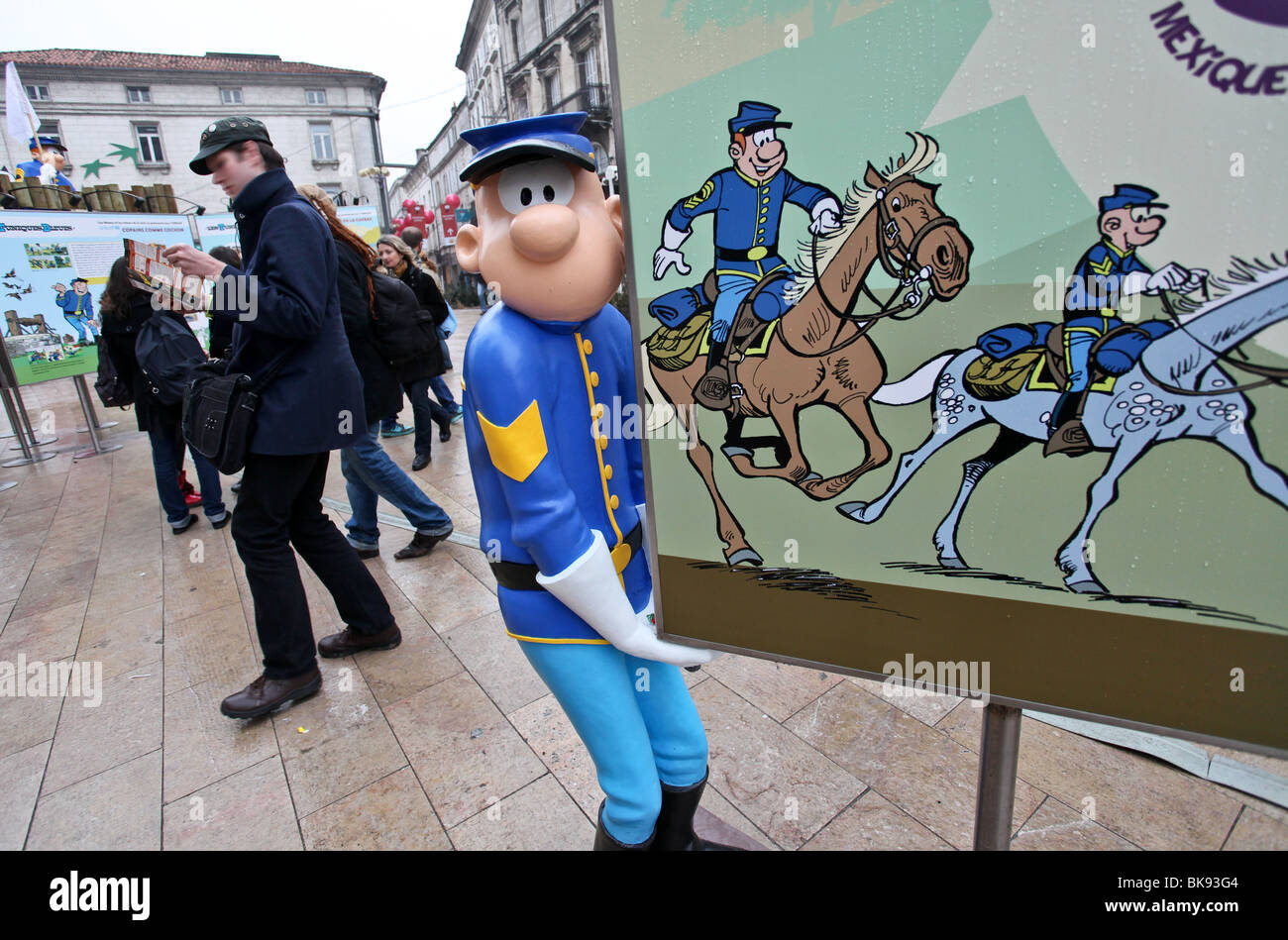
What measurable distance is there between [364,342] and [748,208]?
3.35 metres

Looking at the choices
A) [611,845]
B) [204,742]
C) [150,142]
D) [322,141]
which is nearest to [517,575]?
[611,845]

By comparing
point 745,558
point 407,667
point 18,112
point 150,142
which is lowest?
point 407,667

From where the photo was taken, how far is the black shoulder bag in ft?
7.80

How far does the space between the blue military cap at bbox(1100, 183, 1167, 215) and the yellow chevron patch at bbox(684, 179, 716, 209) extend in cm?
54

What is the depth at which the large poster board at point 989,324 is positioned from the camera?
0.83m

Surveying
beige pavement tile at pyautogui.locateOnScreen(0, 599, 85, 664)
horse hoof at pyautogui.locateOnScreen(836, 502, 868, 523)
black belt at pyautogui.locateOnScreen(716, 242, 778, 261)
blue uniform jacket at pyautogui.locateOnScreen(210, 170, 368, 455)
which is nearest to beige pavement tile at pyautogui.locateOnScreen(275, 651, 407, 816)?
blue uniform jacket at pyautogui.locateOnScreen(210, 170, 368, 455)

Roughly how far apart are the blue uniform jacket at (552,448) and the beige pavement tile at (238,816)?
1.32 metres

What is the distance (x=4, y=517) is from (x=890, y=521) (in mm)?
7085

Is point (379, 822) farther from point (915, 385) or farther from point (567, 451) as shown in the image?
point (915, 385)

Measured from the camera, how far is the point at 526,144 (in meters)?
1.31

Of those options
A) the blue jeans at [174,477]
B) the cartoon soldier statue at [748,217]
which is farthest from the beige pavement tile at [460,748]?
the blue jeans at [174,477]

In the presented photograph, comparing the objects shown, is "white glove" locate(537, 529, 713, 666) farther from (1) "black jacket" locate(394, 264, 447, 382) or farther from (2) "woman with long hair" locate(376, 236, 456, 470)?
(1) "black jacket" locate(394, 264, 447, 382)

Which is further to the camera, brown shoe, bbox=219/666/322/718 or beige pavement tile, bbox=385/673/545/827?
brown shoe, bbox=219/666/322/718
